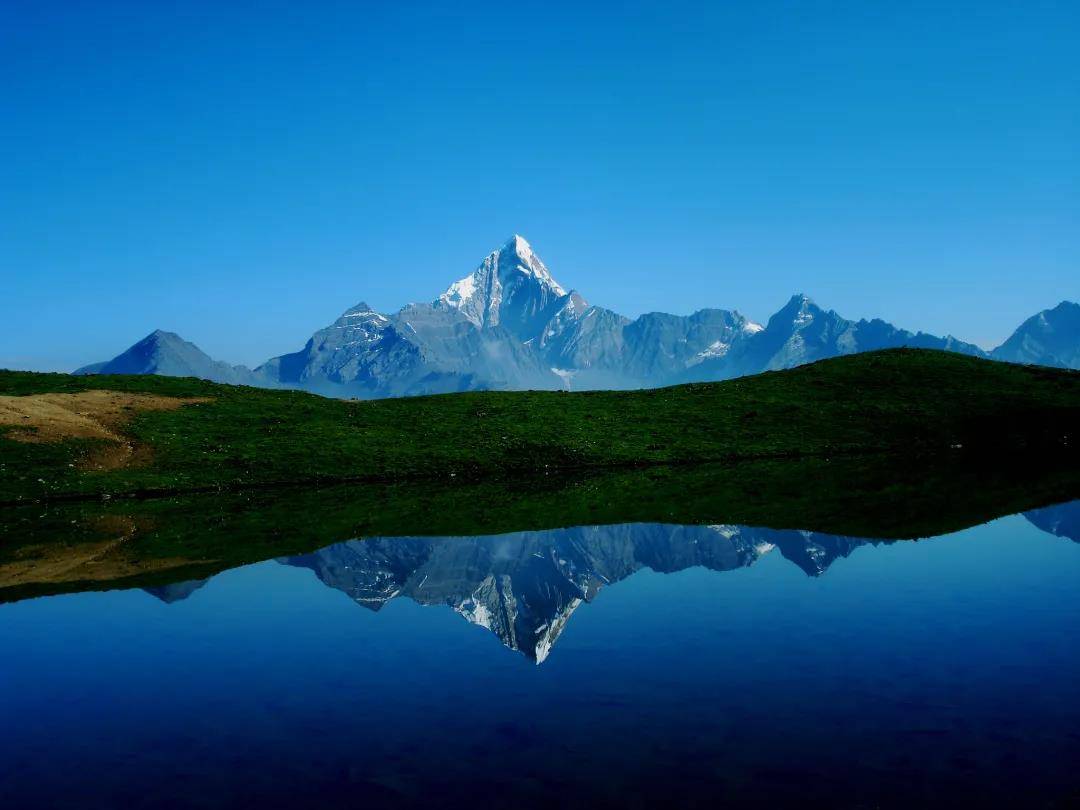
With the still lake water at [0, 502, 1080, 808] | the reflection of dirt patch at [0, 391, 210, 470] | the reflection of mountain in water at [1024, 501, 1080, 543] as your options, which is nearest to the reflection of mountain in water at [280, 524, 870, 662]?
the still lake water at [0, 502, 1080, 808]

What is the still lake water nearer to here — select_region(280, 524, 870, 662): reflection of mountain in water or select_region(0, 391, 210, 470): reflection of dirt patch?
select_region(280, 524, 870, 662): reflection of mountain in water

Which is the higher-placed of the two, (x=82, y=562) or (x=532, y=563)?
(x=532, y=563)

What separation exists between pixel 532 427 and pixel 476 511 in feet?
107

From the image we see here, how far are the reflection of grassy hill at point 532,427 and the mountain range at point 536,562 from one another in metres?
30.1

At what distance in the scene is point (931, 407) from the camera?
85.2m

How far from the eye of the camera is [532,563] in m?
35.3

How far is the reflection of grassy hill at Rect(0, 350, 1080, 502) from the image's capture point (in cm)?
6831

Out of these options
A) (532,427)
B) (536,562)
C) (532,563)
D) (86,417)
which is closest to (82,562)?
(532,563)

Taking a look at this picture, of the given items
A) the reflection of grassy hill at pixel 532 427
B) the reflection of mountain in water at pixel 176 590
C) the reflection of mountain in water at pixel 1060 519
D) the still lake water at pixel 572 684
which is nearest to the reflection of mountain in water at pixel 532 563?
the still lake water at pixel 572 684

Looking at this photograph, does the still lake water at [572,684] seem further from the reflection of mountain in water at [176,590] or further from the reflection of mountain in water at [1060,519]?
the reflection of mountain in water at [1060,519]

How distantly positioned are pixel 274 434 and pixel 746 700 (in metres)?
67.1

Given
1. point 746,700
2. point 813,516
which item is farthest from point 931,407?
point 746,700

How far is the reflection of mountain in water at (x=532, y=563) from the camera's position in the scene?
28328 mm

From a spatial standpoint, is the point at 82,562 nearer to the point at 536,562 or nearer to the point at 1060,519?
the point at 536,562
